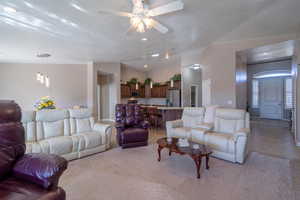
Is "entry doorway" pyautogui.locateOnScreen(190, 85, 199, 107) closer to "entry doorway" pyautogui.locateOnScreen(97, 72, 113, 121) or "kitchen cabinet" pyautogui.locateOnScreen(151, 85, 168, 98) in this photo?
"kitchen cabinet" pyautogui.locateOnScreen(151, 85, 168, 98)

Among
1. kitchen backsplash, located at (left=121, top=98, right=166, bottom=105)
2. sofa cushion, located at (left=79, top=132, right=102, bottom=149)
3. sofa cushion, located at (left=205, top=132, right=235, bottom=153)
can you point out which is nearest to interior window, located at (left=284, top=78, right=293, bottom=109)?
kitchen backsplash, located at (left=121, top=98, right=166, bottom=105)

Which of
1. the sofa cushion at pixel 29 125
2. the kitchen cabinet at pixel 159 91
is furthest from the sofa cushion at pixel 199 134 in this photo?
the kitchen cabinet at pixel 159 91

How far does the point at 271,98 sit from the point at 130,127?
829 cm

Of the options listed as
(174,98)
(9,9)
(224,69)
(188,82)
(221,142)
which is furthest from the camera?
(174,98)

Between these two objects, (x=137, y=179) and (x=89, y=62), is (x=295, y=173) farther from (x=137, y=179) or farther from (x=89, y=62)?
(x=89, y=62)

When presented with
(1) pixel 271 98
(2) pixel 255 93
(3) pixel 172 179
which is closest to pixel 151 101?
(2) pixel 255 93

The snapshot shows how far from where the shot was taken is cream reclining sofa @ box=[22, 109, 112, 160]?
2.93 m

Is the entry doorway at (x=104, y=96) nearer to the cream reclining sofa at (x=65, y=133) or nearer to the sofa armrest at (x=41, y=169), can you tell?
the cream reclining sofa at (x=65, y=133)

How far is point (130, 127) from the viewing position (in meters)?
4.30

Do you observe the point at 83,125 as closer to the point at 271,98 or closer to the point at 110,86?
the point at 110,86

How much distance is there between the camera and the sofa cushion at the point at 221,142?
302 centimetres

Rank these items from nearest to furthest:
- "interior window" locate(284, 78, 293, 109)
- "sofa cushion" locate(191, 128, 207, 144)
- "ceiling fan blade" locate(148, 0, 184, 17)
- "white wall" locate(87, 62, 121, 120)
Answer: "ceiling fan blade" locate(148, 0, 184, 17), "sofa cushion" locate(191, 128, 207, 144), "white wall" locate(87, 62, 121, 120), "interior window" locate(284, 78, 293, 109)

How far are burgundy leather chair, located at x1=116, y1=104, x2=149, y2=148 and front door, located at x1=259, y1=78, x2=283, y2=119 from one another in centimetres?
783

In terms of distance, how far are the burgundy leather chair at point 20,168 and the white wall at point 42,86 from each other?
5.98m
